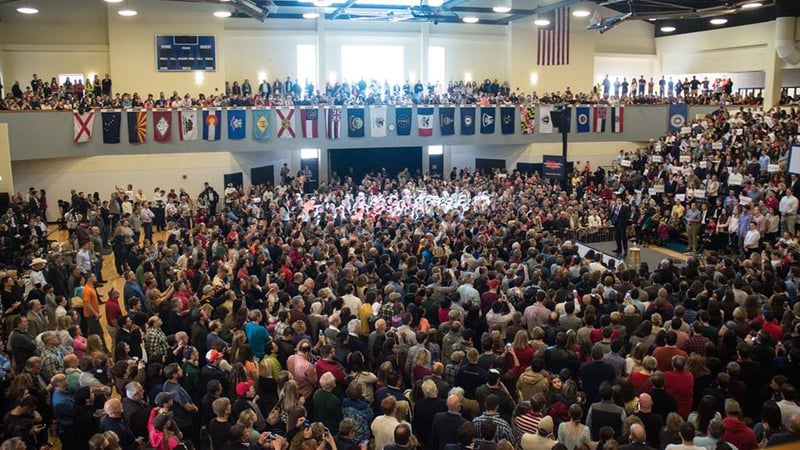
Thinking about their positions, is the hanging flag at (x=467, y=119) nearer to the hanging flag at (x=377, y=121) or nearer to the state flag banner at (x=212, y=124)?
the hanging flag at (x=377, y=121)

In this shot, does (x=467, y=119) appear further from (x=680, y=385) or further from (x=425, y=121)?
(x=680, y=385)

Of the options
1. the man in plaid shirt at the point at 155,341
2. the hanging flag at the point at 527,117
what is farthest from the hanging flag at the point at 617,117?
the man in plaid shirt at the point at 155,341

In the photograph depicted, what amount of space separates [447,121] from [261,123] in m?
6.79

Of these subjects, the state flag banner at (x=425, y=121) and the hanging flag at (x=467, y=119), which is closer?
the state flag banner at (x=425, y=121)

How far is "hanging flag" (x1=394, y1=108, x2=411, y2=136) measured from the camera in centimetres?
2519

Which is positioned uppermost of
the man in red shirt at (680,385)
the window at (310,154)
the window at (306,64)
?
the window at (306,64)

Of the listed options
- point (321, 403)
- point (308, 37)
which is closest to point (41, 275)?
point (321, 403)

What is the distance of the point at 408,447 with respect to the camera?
5.37 m

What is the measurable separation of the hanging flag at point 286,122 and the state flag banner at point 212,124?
79.5 inches

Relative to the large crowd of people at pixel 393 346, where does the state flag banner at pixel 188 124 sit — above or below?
above

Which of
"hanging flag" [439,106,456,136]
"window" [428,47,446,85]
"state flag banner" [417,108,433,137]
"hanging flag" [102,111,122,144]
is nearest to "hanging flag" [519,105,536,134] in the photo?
"hanging flag" [439,106,456,136]

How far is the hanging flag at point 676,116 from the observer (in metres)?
27.8

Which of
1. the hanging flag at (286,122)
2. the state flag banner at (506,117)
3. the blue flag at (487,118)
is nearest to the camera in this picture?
the hanging flag at (286,122)

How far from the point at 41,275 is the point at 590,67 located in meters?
26.1
